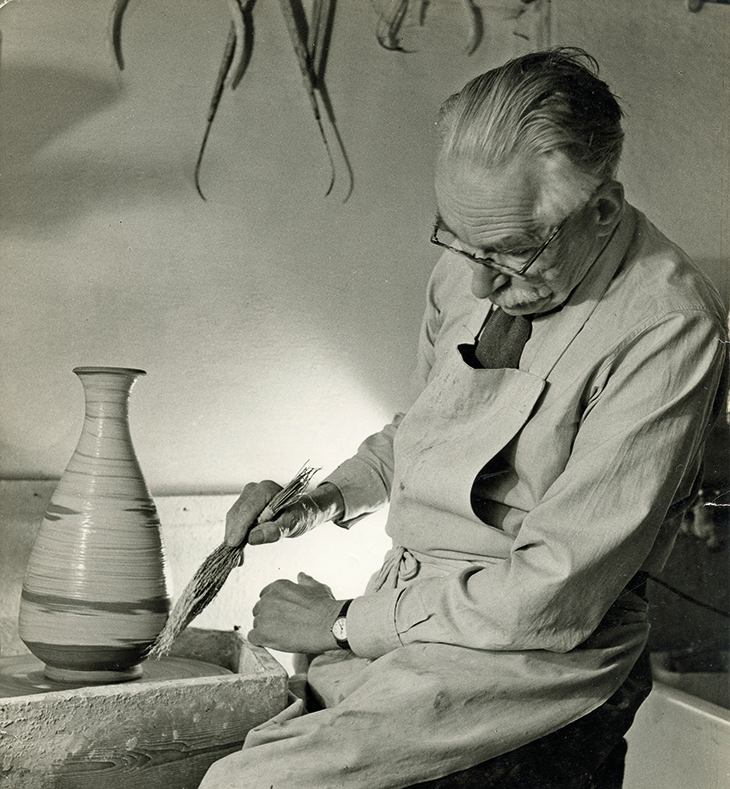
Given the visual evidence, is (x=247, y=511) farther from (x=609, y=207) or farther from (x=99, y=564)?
(x=609, y=207)

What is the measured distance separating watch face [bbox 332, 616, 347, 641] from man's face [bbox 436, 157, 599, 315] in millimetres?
597

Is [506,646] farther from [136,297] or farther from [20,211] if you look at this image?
[20,211]

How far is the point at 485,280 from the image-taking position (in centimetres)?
135

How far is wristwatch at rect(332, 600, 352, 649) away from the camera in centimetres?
142

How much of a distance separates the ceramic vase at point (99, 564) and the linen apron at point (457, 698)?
1.19 feet

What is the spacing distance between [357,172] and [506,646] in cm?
130

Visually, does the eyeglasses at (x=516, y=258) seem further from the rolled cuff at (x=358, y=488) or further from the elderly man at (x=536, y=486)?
the rolled cuff at (x=358, y=488)

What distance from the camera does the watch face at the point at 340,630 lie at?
1.42 metres

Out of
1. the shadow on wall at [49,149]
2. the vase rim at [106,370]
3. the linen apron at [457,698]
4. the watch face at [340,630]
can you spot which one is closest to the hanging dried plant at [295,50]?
the shadow on wall at [49,149]

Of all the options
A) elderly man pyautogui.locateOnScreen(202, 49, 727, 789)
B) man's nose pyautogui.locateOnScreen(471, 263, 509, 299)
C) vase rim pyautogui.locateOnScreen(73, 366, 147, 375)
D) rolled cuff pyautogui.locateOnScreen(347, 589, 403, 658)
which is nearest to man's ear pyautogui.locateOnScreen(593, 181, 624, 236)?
elderly man pyautogui.locateOnScreen(202, 49, 727, 789)

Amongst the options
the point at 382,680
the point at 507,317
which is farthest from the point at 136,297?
the point at 382,680

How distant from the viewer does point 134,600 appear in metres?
1.56

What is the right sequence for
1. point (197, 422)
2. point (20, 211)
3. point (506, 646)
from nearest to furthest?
point (506, 646)
point (20, 211)
point (197, 422)

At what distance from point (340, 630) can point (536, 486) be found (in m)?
0.41
